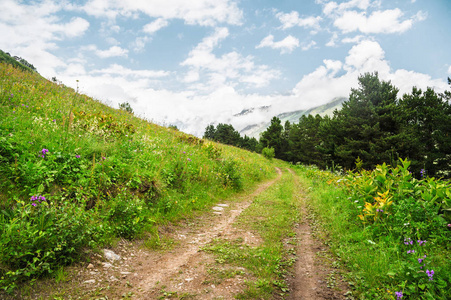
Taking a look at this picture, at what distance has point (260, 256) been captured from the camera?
4242mm

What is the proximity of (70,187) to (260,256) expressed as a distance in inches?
153

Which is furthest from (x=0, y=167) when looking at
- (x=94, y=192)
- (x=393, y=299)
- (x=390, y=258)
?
(x=390, y=258)

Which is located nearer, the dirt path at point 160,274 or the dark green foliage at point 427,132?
the dirt path at point 160,274

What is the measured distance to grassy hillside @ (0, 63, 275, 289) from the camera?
Answer: 9.98 feet

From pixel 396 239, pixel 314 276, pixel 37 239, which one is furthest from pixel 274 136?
pixel 37 239

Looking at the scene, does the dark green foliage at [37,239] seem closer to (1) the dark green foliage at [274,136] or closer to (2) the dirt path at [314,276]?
(2) the dirt path at [314,276]

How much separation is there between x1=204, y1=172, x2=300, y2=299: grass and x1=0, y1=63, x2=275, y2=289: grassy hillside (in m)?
1.73

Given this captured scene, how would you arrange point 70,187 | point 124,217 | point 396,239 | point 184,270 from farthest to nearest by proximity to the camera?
point 124,217, point 396,239, point 70,187, point 184,270

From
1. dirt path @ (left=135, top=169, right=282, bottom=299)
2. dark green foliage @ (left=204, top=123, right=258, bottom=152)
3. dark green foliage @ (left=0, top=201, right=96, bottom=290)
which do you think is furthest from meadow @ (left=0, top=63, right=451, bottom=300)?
dark green foliage @ (left=204, top=123, right=258, bottom=152)

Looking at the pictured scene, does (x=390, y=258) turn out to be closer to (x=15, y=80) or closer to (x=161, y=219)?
(x=161, y=219)

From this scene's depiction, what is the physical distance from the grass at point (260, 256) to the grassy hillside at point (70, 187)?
1.73 metres

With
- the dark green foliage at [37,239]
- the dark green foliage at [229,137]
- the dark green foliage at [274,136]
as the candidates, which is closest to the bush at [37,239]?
the dark green foliage at [37,239]

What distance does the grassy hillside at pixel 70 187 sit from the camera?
120 inches

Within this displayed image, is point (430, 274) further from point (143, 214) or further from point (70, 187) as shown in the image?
point (70, 187)
